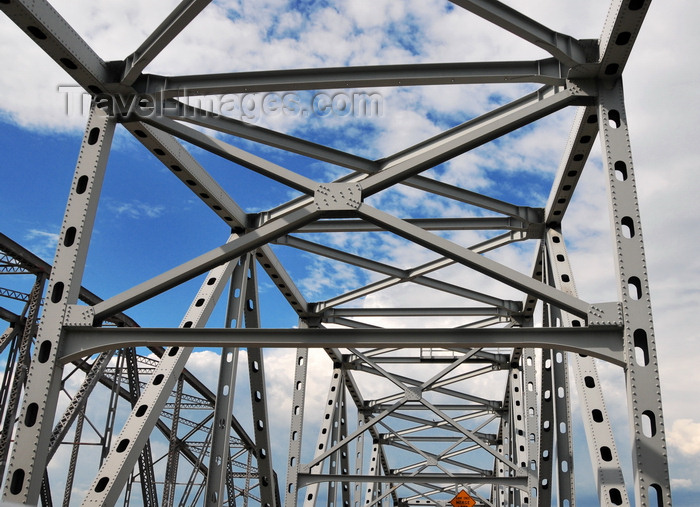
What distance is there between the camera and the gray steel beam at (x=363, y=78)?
911 centimetres

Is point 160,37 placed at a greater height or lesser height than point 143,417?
greater

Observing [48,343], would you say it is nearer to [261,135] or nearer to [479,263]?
[261,135]

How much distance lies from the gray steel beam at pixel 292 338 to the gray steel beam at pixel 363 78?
10.7ft

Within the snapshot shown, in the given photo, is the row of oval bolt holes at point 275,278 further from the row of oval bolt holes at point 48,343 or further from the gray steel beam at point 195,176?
the row of oval bolt holes at point 48,343

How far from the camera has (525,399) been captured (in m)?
17.5

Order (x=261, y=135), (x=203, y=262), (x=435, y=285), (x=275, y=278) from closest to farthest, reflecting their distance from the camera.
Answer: (x=203, y=262) < (x=261, y=135) < (x=275, y=278) < (x=435, y=285)

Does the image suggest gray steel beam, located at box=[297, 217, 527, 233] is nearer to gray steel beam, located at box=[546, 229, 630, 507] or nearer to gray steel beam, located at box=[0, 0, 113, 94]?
gray steel beam, located at box=[546, 229, 630, 507]

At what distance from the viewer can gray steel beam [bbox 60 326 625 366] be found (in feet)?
27.9

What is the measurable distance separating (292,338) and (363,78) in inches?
140

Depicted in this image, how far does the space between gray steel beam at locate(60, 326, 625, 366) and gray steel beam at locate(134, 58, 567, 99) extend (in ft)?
10.7

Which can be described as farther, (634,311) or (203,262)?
(203,262)

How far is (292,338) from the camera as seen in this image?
901cm

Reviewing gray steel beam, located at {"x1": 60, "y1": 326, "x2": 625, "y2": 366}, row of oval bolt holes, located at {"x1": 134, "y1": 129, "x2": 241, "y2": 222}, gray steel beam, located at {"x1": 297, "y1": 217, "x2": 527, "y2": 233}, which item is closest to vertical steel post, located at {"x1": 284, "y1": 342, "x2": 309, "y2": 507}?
gray steel beam, located at {"x1": 297, "y1": 217, "x2": 527, "y2": 233}

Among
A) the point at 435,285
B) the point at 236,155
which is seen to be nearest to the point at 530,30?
the point at 236,155
